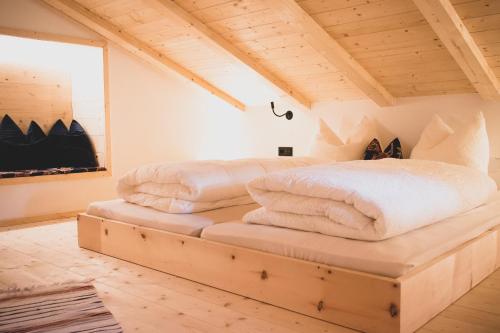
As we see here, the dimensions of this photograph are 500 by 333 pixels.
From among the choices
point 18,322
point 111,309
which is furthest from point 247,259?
point 18,322

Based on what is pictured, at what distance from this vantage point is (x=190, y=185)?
2529mm

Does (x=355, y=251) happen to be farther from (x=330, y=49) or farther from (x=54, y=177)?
(x=54, y=177)

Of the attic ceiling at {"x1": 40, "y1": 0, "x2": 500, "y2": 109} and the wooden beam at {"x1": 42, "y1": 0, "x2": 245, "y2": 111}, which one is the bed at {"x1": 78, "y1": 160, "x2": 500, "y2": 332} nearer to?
the attic ceiling at {"x1": 40, "y1": 0, "x2": 500, "y2": 109}

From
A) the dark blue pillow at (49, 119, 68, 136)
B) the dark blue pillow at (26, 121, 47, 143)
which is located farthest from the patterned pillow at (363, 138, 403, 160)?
the dark blue pillow at (26, 121, 47, 143)

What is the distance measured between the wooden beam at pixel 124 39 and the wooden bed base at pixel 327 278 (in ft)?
7.52

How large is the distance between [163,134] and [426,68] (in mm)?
2748

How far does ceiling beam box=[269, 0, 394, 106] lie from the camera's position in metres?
3.09

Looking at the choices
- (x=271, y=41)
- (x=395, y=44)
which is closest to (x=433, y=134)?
(x=395, y=44)

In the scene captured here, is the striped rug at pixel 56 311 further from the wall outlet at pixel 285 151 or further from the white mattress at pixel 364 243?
the wall outlet at pixel 285 151

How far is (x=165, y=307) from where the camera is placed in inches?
79.8

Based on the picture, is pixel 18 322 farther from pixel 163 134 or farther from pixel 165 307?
pixel 163 134

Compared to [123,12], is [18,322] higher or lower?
lower

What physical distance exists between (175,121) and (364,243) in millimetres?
3582

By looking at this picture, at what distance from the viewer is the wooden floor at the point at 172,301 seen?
5.97 ft
